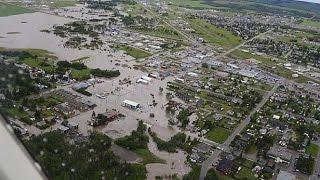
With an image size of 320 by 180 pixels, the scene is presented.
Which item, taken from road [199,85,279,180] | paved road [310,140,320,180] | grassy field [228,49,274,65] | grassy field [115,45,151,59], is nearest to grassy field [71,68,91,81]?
grassy field [115,45,151,59]

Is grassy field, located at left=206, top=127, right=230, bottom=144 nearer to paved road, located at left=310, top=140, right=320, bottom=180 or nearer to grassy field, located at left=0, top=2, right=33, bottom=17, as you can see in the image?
paved road, located at left=310, top=140, right=320, bottom=180

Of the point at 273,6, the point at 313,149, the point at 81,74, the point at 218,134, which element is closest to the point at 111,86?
the point at 81,74

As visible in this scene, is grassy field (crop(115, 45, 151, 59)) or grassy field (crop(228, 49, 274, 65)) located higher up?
grassy field (crop(115, 45, 151, 59))

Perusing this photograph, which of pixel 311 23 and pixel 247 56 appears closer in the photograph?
pixel 247 56

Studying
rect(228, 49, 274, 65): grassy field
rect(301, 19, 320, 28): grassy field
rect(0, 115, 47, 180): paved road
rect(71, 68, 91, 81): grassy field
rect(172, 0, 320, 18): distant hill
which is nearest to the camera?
rect(0, 115, 47, 180): paved road

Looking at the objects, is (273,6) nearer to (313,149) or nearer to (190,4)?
(190,4)

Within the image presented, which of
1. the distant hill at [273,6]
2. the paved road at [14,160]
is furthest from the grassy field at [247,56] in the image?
the paved road at [14,160]
